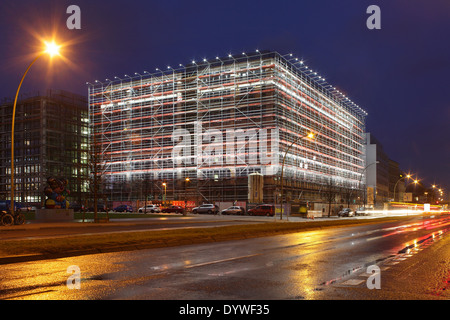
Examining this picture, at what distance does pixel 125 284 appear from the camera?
8.44 metres

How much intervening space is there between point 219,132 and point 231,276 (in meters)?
63.7

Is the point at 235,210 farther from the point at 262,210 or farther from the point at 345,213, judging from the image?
the point at 345,213

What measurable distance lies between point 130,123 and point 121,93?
6.89 meters

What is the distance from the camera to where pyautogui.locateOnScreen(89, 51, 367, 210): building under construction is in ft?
229

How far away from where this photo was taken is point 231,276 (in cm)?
948

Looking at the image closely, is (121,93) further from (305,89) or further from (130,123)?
(305,89)

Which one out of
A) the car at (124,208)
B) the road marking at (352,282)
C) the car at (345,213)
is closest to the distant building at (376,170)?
the car at (345,213)

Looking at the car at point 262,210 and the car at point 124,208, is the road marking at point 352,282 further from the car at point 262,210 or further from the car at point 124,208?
the car at point 124,208

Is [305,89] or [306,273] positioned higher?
[305,89]

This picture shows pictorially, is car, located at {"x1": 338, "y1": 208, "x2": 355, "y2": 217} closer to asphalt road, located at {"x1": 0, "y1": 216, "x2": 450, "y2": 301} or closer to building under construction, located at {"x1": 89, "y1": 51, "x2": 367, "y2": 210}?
building under construction, located at {"x1": 89, "y1": 51, "x2": 367, "y2": 210}

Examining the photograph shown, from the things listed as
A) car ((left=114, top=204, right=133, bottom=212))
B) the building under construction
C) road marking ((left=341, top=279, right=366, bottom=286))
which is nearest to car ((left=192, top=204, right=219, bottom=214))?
the building under construction

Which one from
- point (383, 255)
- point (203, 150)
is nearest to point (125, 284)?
point (383, 255)

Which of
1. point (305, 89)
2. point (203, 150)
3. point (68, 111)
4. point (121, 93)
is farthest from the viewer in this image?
point (68, 111)
